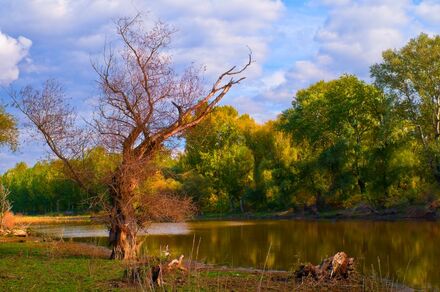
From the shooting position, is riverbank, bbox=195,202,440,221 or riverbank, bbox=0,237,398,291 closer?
riverbank, bbox=0,237,398,291

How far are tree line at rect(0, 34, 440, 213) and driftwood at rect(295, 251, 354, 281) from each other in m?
26.9

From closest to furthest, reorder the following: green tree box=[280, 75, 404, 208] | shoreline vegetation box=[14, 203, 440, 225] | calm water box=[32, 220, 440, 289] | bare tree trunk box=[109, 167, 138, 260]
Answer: calm water box=[32, 220, 440, 289] → bare tree trunk box=[109, 167, 138, 260] → shoreline vegetation box=[14, 203, 440, 225] → green tree box=[280, 75, 404, 208]

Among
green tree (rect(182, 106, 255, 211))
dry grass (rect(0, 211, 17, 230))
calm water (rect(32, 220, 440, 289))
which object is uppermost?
green tree (rect(182, 106, 255, 211))

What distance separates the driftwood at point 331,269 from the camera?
1705 cm

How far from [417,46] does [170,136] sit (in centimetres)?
4272

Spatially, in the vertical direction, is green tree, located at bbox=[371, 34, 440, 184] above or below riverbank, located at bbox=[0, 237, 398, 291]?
above

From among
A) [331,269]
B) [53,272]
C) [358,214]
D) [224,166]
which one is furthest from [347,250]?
[224,166]

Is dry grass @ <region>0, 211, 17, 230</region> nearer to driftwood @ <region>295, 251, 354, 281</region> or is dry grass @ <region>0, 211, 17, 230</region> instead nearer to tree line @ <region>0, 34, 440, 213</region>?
tree line @ <region>0, 34, 440, 213</region>

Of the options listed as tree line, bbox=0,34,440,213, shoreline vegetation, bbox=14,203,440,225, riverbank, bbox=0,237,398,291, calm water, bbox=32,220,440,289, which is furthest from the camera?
tree line, bbox=0,34,440,213

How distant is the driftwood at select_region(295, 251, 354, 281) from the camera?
17.0 metres

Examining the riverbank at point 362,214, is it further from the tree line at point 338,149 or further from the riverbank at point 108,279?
the riverbank at point 108,279

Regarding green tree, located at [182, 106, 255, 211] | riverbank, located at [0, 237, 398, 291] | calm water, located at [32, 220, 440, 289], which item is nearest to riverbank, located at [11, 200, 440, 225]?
green tree, located at [182, 106, 255, 211]

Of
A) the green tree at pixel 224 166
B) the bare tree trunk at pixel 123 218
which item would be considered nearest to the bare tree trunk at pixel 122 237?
the bare tree trunk at pixel 123 218

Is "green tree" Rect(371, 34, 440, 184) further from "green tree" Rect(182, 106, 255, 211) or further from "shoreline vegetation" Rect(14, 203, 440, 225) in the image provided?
"green tree" Rect(182, 106, 255, 211)
